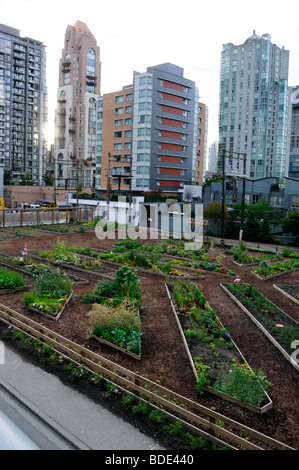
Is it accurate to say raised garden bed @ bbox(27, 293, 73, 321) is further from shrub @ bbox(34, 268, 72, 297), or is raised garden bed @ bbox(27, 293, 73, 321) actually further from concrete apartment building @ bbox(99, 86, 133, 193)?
concrete apartment building @ bbox(99, 86, 133, 193)

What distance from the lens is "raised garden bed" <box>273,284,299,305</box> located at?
1507 cm

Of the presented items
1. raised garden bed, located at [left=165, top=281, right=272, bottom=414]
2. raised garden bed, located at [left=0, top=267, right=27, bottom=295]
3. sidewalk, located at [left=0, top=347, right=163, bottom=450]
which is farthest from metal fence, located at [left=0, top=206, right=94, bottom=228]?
sidewalk, located at [left=0, top=347, right=163, bottom=450]

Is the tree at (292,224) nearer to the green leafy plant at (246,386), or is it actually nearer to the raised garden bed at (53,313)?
the raised garden bed at (53,313)

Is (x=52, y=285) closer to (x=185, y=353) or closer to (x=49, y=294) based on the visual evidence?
(x=49, y=294)

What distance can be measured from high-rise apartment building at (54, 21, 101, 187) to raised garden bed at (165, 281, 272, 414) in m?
91.0

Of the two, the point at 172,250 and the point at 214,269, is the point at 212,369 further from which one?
the point at 172,250

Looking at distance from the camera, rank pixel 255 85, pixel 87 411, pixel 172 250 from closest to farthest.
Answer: pixel 87 411
pixel 172 250
pixel 255 85

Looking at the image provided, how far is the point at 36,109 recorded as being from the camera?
4003 inches

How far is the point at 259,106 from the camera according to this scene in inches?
4646

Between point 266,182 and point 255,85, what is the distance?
7348 cm

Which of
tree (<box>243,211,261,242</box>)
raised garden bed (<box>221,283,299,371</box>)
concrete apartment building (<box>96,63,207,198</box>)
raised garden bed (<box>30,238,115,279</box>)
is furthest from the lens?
concrete apartment building (<box>96,63,207,198</box>)

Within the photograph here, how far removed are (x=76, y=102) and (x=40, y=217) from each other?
68707mm

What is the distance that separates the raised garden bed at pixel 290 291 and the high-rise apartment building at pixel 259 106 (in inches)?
4034

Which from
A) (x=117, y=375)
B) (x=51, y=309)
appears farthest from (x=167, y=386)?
(x=51, y=309)
